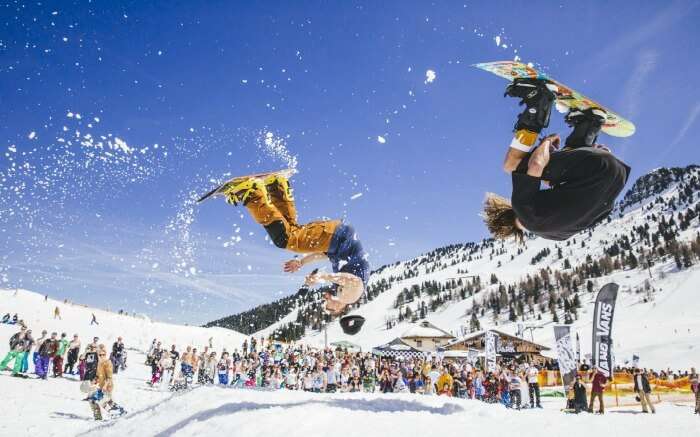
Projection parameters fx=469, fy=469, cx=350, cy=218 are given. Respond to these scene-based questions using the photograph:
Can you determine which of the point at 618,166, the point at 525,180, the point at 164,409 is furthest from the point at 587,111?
the point at 164,409

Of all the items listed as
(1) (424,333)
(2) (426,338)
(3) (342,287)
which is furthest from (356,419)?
(1) (424,333)

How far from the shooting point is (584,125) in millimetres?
4938

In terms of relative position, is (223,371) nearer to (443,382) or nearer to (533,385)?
(443,382)

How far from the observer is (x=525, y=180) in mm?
4711

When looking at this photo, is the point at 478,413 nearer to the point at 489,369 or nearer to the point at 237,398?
the point at 237,398

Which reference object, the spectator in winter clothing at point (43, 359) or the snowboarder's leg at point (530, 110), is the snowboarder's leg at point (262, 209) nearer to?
the snowboarder's leg at point (530, 110)

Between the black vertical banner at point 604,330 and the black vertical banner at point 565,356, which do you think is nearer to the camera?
the black vertical banner at point 604,330

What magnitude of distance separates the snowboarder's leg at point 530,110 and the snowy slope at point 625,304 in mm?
1101

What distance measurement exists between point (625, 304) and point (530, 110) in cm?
8795

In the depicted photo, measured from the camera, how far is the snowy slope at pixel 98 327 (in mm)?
43875

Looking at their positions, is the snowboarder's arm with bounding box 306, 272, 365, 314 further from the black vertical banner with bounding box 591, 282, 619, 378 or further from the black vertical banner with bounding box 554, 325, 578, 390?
the black vertical banner with bounding box 554, 325, 578, 390

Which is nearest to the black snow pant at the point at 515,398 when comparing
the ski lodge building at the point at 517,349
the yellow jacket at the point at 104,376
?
the yellow jacket at the point at 104,376

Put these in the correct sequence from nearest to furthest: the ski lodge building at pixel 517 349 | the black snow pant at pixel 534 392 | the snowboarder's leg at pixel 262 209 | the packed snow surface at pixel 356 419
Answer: the packed snow surface at pixel 356 419
the snowboarder's leg at pixel 262 209
the black snow pant at pixel 534 392
the ski lodge building at pixel 517 349

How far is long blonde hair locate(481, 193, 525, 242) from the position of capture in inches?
222
